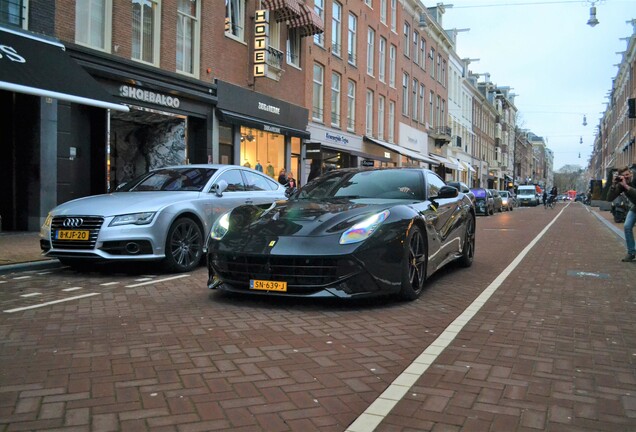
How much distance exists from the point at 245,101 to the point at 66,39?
6.99 meters

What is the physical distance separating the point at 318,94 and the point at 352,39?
4961 mm

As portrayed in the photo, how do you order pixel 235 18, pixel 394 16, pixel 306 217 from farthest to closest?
pixel 394 16, pixel 235 18, pixel 306 217

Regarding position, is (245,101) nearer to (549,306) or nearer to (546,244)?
(546,244)

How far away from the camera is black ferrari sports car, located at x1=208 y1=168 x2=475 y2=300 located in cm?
496

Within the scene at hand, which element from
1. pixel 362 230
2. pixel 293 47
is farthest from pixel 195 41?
pixel 362 230

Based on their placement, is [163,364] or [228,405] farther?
[163,364]

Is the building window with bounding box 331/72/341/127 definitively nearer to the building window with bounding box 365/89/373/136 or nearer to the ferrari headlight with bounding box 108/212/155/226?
the building window with bounding box 365/89/373/136

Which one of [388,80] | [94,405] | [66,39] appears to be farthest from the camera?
[388,80]

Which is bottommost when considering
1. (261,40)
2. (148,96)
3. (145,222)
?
(145,222)

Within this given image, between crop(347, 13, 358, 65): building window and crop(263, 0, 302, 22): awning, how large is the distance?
23.9 ft

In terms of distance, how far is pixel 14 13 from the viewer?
11477 mm

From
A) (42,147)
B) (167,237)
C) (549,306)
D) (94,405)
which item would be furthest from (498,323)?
(42,147)

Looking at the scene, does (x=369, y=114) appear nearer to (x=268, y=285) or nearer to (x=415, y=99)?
(x=415, y=99)

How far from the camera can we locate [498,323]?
4879mm
